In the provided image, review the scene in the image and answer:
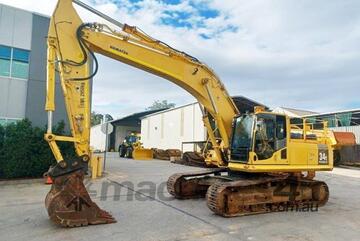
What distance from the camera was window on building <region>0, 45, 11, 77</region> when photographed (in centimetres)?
1480

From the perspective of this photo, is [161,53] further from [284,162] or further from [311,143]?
[311,143]

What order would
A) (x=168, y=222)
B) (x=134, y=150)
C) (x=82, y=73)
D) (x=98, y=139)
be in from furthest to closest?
(x=98, y=139) → (x=134, y=150) → (x=82, y=73) → (x=168, y=222)

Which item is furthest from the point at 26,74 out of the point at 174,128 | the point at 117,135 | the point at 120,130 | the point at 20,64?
the point at 117,135

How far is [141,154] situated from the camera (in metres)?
28.8

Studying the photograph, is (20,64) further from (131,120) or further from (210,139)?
(131,120)

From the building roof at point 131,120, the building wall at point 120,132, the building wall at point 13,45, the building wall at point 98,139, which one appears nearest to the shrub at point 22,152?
the building wall at point 13,45

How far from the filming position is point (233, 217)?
24.6ft

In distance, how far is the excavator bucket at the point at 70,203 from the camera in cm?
614

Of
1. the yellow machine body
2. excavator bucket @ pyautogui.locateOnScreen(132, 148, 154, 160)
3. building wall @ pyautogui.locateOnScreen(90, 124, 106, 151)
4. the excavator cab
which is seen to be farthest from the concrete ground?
building wall @ pyautogui.locateOnScreen(90, 124, 106, 151)

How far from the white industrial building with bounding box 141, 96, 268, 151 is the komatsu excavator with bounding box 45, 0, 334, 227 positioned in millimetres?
14192

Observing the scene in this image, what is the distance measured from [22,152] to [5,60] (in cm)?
490

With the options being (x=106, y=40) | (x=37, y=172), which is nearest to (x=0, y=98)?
(x=37, y=172)

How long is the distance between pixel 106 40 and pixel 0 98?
32.3 ft

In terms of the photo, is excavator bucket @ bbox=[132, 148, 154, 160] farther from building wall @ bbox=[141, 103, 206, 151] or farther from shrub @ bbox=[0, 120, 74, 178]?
shrub @ bbox=[0, 120, 74, 178]
